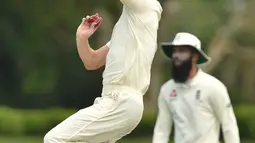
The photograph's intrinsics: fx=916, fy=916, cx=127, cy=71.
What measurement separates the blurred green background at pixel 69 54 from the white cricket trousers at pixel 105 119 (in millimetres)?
18251

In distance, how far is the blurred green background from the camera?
25484mm

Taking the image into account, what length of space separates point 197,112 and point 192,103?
0.10m

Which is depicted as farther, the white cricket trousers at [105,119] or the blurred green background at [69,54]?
the blurred green background at [69,54]

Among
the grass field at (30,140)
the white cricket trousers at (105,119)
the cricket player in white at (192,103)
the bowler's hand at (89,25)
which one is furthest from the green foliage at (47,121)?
the white cricket trousers at (105,119)

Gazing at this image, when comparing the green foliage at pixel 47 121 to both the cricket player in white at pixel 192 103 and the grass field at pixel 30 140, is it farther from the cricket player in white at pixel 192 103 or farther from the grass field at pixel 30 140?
the cricket player in white at pixel 192 103

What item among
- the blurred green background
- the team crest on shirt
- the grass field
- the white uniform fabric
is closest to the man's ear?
the white uniform fabric

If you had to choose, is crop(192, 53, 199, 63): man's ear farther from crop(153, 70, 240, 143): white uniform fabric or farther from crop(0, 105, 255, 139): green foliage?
crop(0, 105, 255, 139): green foliage

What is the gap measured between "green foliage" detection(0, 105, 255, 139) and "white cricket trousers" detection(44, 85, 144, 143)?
63.8 ft

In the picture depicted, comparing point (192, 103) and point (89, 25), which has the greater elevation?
point (89, 25)

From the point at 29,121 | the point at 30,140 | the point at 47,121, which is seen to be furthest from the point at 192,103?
the point at 29,121

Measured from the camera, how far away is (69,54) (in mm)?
28703

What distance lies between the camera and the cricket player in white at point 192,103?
7.74 m

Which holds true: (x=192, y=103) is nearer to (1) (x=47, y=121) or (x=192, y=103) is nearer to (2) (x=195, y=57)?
Answer: (2) (x=195, y=57)

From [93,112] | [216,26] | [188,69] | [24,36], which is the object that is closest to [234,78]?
[216,26]
